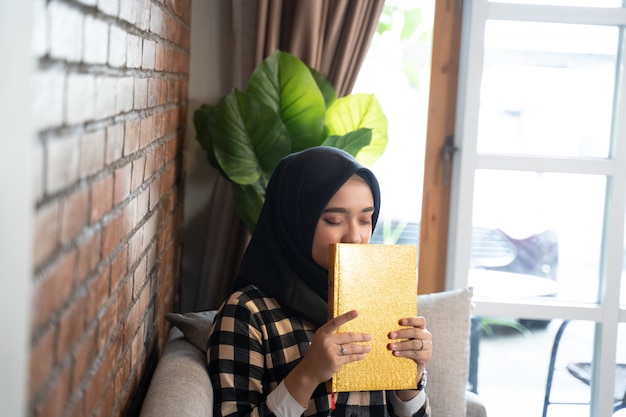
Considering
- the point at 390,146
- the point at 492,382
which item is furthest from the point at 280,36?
the point at 492,382

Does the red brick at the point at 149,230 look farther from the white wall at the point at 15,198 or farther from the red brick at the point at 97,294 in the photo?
the white wall at the point at 15,198

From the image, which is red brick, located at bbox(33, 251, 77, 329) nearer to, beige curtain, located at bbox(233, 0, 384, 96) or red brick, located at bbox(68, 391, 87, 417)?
red brick, located at bbox(68, 391, 87, 417)

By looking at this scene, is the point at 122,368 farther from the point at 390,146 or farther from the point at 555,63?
the point at 555,63

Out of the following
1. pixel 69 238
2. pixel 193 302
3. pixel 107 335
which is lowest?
pixel 193 302

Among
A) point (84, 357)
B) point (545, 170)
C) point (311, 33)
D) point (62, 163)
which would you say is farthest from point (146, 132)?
point (545, 170)

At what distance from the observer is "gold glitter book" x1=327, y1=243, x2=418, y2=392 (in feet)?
5.85

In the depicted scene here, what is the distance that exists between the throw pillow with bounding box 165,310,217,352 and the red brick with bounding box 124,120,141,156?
0.64m

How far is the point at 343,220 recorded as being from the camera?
1.96m

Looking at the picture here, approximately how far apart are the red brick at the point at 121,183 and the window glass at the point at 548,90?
6.50 feet

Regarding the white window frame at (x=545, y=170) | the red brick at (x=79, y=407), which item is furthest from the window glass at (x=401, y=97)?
the red brick at (x=79, y=407)

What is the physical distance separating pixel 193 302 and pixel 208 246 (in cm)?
25

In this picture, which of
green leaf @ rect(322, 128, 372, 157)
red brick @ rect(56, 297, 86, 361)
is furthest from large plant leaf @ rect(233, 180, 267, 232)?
red brick @ rect(56, 297, 86, 361)

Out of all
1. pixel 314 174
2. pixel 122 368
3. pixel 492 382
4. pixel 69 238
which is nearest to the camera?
pixel 69 238

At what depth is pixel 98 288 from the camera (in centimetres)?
124
